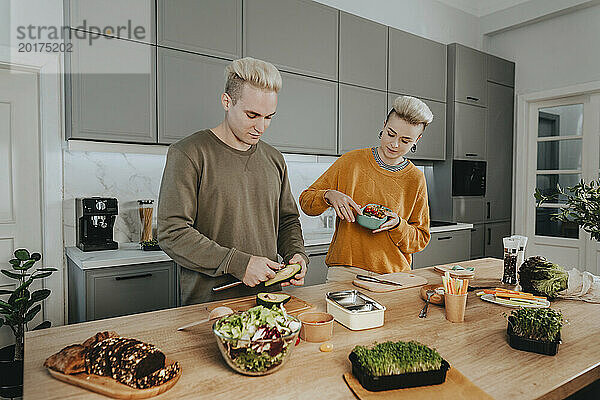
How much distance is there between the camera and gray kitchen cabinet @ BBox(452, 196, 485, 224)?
4.47 meters

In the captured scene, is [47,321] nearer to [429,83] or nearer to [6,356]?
[6,356]

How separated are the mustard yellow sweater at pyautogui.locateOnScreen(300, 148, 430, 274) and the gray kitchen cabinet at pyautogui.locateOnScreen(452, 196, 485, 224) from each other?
100 inches

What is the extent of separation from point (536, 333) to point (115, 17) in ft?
8.95

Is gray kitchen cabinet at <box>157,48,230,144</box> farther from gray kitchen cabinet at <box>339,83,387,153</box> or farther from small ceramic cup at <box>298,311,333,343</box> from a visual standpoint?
small ceramic cup at <box>298,311,333,343</box>

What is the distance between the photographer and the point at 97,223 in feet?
8.79

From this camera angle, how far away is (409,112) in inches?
77.5

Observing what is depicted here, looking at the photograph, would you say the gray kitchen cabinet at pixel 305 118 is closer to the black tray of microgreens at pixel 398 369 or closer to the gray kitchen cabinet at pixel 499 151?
the gray kitchen cabinet at pixel 499 151

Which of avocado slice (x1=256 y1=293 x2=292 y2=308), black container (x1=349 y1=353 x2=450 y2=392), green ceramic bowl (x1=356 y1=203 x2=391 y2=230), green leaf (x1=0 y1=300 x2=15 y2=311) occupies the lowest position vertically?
green leaf (x1=0 y1=300 x2=15 y2=311)

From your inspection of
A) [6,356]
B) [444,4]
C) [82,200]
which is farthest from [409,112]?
[444,4]

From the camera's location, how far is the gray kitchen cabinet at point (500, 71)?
4770mm

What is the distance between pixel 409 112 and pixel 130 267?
1735mm

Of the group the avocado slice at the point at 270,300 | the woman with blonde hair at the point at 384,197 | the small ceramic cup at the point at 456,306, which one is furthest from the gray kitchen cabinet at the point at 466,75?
the avocado slice at the point at 270,300

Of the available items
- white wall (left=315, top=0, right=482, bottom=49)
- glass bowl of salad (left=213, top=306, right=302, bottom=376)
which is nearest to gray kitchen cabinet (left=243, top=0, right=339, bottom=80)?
white wall (left=315, top=0, right=482, bottom=49)

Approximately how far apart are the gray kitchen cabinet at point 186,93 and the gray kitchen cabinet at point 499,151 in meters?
3.15
